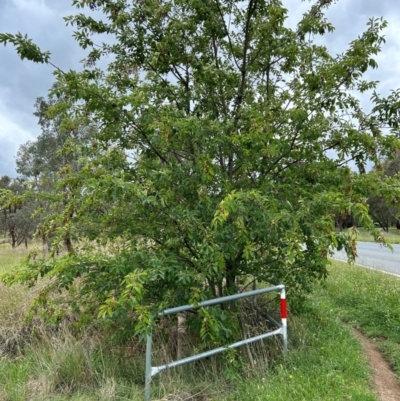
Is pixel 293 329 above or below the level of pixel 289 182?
below

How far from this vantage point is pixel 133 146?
4.70m

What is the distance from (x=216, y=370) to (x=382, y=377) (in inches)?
79.3

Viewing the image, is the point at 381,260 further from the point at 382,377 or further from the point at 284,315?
the point at 284,315

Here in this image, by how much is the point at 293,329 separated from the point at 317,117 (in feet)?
10.1

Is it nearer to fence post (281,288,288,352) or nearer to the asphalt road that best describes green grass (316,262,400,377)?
the asphalt road

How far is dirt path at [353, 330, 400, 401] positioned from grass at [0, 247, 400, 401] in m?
0.11

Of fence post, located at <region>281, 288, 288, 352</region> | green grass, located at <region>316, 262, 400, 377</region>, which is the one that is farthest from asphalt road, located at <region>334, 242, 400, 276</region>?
fence post, located at <region>281, 288, 288, 352</region>

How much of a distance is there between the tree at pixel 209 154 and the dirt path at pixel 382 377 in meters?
1.30

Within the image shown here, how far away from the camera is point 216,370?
14.2ft

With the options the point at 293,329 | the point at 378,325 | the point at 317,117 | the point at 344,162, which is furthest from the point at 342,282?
the point at 317,117

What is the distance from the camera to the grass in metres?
3.76

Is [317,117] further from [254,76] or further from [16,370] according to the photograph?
[16,370]

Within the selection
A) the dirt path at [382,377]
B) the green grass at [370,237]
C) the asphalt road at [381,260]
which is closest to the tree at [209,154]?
the green grass at [370,237]

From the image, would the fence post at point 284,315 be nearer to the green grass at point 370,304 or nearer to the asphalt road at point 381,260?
the green grass at point 370,304
